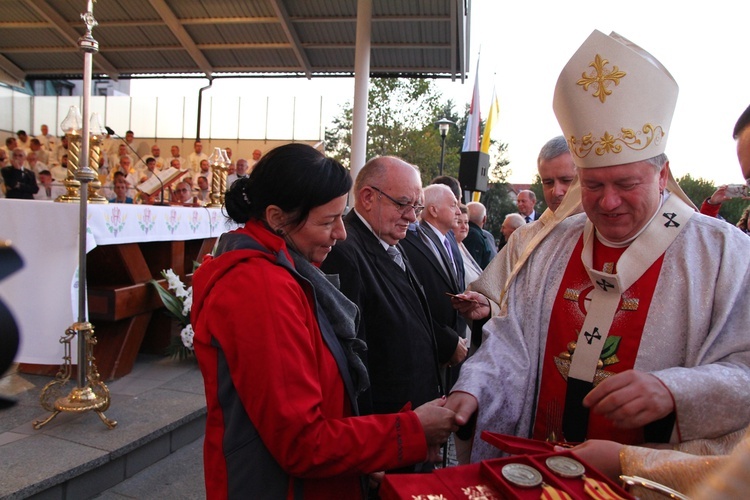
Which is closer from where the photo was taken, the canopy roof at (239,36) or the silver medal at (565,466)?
the silver medal at (565,466)

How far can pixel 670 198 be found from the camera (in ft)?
5.60

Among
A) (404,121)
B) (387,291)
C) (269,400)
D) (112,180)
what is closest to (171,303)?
(387,291)

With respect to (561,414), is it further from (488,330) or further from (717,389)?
(717,389)

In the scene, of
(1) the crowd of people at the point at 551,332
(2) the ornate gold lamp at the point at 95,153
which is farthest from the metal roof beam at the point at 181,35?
(1) the crowd of people at the point at 551,332

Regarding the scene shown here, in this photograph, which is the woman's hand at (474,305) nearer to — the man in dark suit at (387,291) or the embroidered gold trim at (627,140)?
the man in dark suit at (387,291)

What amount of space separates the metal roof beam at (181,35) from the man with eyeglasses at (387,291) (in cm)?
A: 1073

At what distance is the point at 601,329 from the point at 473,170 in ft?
20.5

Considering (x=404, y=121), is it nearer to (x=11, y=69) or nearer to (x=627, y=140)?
(x=11, y=69)

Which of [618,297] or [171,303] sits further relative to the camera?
[171,303]

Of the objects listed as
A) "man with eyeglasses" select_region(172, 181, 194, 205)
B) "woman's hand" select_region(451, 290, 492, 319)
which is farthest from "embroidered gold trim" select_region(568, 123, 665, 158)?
"man with eyeglasses" select_region(172, 181, 194, 205)

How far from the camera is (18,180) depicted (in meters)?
7.88

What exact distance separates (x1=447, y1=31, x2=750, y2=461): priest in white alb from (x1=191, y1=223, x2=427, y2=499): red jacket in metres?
0.30

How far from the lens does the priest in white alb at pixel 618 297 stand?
1.42 meters

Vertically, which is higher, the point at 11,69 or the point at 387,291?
the point at 11,69
